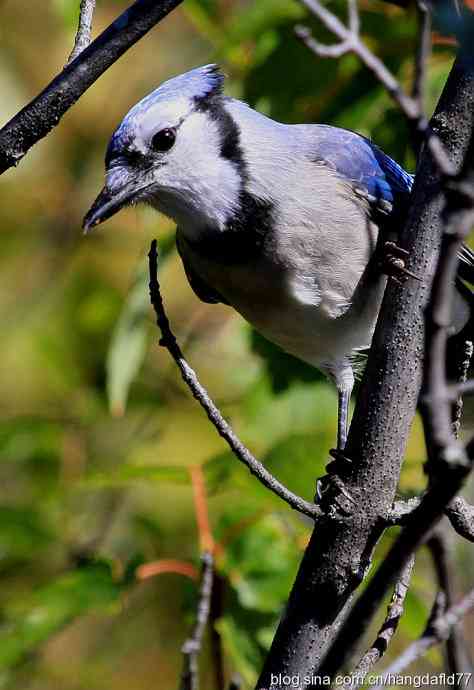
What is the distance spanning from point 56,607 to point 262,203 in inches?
40.4

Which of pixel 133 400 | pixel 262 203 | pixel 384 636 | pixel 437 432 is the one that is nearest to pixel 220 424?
pixel 384 636

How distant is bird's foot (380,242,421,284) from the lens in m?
1.77

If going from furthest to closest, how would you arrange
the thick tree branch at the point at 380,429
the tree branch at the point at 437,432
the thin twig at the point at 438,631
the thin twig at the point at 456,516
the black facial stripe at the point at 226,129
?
the black facial stripe at the point at 226,129, the thin twig at the point at 456,516, the thick tree branch at the point at 380,429, the thin twig at the point at 438,631, the tree branch at the point at 437,432

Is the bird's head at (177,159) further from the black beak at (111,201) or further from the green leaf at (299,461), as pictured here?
the green leaf at (299,461)

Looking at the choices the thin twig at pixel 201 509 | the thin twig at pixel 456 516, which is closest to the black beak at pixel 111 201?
the thin twig at pixel 201 509

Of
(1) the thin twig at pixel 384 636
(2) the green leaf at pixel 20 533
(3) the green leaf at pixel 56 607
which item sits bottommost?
(3) the green leaf at pixel 56 607

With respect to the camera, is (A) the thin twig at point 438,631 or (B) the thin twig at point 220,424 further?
(B) the thin twig at point 220,424

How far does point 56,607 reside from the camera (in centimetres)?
229

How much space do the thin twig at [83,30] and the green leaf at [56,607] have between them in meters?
1.15

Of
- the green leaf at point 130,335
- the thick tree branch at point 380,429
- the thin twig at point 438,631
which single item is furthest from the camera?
the green leaf at point 130,335

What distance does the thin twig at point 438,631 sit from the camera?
3.94ft

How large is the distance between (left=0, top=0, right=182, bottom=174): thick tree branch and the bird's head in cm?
58

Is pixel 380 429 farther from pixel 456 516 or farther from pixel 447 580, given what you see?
pixel 447 580

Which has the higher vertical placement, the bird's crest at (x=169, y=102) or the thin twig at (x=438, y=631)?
the bird's crest at (x=169, y=102)
